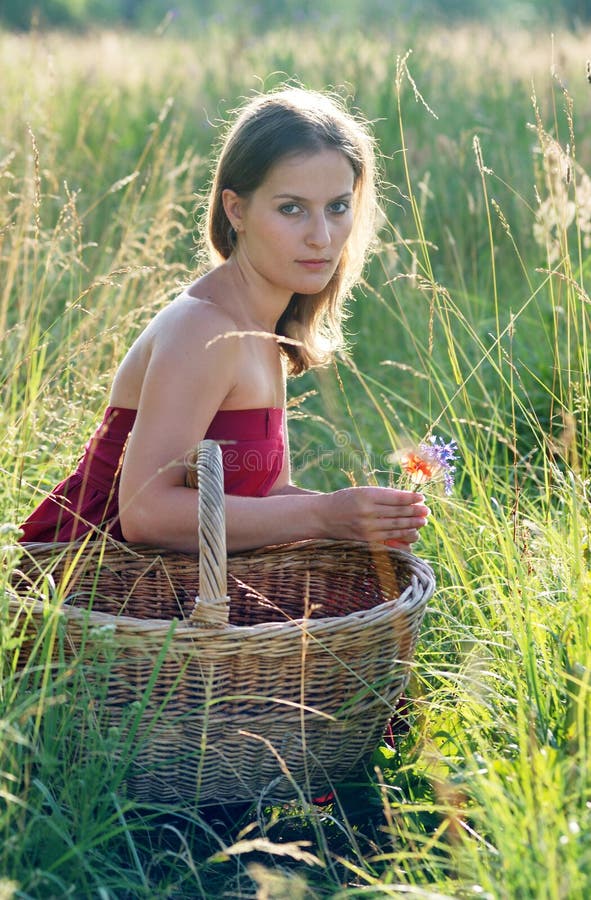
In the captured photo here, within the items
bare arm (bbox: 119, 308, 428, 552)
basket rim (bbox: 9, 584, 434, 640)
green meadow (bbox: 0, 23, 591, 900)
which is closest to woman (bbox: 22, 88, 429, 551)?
bare arm (bbox: 119, 308, 428, 552)

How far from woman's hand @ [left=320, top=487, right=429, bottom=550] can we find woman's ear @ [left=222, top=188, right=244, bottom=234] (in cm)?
65

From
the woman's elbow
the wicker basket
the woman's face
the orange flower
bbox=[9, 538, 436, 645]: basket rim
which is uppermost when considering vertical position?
the woman's face

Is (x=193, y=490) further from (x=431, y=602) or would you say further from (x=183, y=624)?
(x=431, y=602)

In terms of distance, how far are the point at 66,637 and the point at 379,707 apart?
598 mm

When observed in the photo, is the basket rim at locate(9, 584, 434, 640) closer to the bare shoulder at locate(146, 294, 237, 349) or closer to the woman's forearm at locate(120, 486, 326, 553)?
the woman's forearm at locate(120, 486, 326, 553)

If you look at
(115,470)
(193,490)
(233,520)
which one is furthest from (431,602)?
(115,470)

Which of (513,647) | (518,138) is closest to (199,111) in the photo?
(518,138)

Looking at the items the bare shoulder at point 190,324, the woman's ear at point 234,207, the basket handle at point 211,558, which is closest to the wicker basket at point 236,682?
the basket handle at point 211,558

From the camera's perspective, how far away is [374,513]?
210cm

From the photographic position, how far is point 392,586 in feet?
7.55

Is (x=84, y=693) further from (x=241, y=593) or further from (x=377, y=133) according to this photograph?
(x=377, y=133)

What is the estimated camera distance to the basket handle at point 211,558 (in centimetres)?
179

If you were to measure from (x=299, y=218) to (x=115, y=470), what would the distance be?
0.68 metres

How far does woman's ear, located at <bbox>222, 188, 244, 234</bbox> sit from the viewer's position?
92.7 inches
